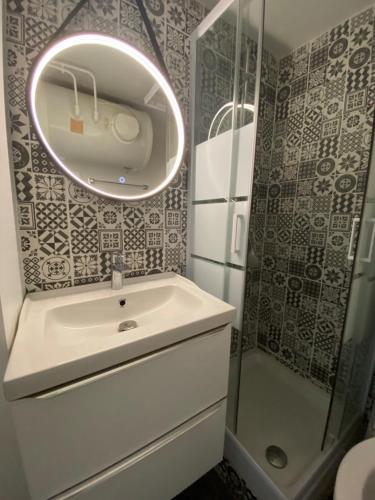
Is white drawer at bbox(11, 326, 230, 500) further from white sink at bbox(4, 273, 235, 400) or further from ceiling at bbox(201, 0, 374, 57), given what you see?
ceiling at bbox(201, 0, 374, 57)

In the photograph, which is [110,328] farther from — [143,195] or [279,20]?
[279,20]

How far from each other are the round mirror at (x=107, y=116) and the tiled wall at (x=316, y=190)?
0.78 m

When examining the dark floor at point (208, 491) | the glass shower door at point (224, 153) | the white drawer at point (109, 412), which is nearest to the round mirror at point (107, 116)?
the glass shower door at point (224, 153)

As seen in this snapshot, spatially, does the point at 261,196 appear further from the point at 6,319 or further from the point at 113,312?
the point at 6,319

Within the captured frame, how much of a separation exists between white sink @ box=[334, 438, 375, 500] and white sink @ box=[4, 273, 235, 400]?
49 cm

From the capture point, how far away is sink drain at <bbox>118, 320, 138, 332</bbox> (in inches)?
33.2

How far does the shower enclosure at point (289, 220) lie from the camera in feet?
2.89

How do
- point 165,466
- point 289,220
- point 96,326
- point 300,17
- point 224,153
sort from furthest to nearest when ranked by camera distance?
1. point 289,220
2. point 300,17
3. point 224,153
4. point 96,326
5. point 165,466

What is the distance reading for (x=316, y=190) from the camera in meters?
1.28

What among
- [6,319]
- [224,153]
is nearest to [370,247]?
[224,153]

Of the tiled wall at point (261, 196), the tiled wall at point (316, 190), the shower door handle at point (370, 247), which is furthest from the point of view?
the tiled wall at point (261, 196)

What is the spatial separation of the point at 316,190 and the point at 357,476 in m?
1.26

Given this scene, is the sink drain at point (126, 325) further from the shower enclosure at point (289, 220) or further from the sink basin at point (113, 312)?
the shower enclosure at point (289, 220)

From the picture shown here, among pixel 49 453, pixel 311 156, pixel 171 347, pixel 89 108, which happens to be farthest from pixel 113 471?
pixel 311 156
